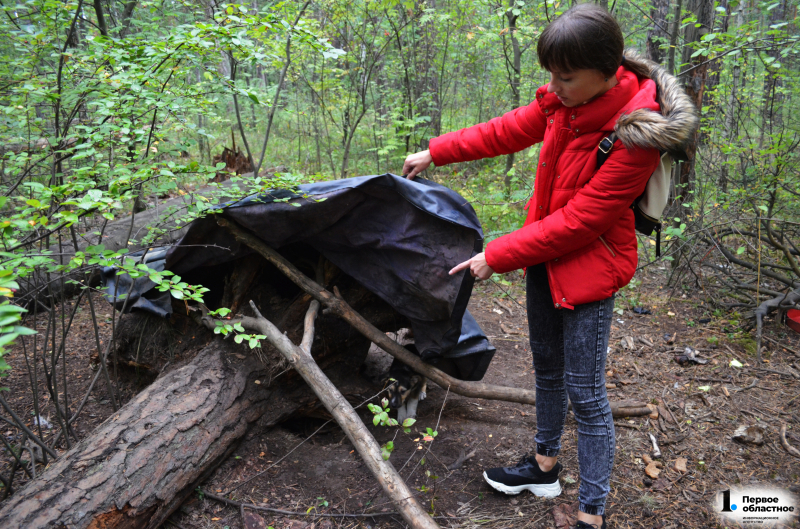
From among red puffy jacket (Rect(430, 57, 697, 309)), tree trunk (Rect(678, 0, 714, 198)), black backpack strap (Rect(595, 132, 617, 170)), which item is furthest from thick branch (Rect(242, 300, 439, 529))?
tree trunk (Rect(678, 0, 714, 198))

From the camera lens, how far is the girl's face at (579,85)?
1567mm

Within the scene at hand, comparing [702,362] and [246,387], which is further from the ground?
[246,387]

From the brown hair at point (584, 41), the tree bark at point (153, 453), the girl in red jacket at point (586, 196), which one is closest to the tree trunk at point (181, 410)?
the tree bark at point (153, 453)

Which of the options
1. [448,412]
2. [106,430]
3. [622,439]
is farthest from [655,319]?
[106,430]

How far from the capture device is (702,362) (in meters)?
3.44

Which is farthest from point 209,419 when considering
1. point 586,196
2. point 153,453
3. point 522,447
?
point 586,196

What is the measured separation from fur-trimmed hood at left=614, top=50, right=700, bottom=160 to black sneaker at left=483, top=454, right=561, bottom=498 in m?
1.57

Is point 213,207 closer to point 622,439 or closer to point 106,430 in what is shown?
point 106,430

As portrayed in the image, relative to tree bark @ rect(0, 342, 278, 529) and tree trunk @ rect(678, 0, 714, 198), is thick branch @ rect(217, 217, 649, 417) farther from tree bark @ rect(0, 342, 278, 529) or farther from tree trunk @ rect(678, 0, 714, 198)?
tree trunk @ rect(678, 0, 714, 198)

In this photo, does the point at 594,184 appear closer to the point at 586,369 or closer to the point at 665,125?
the point at 665,125

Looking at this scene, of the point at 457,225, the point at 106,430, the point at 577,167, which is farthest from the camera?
the point at 457,225

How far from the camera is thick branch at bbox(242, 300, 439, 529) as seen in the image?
1.80m

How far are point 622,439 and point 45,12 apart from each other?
3.95 meters

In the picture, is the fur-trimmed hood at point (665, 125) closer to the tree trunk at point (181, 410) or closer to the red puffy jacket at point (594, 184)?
the red puffy jacket at point (594, 184)
